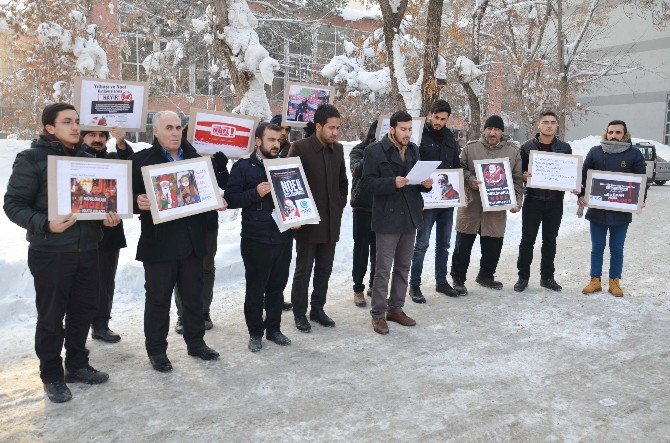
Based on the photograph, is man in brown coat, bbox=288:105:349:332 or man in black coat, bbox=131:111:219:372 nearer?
man in black coat, bbox=131:111:219:372

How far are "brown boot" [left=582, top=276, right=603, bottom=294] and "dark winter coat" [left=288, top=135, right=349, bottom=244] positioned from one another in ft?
12.0

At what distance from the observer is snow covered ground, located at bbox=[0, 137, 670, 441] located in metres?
3.75

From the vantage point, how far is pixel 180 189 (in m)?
4.52

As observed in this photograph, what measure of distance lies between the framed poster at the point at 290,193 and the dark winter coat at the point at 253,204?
10cm

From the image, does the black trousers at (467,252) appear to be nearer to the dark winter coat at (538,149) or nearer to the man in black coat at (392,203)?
the dark winter coat at (538,149)

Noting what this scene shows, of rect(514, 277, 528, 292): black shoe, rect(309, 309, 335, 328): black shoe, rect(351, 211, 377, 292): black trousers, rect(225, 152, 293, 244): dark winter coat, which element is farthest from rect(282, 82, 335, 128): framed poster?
rect(514, 277, 528, 292): black shoe

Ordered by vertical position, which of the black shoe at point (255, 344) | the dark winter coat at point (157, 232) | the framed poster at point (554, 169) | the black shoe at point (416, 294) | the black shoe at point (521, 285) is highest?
the framed poster at point (554, 169)

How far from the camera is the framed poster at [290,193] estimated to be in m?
5.05

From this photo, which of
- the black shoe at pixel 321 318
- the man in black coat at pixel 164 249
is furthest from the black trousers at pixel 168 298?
A: the black shoe at pixel 321 318

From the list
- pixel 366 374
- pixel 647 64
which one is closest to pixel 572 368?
pixel 366 374

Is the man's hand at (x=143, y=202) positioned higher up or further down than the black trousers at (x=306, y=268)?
higher up

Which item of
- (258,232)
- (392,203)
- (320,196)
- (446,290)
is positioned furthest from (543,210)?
(258,232)

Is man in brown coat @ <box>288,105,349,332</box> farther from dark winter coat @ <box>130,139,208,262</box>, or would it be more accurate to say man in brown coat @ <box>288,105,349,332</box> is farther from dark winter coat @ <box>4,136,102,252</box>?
dark winter coat @ <box>4,136,102,252</box>

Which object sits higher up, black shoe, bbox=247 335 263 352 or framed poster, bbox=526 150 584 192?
framed poster, bbox=526 150 584 192
